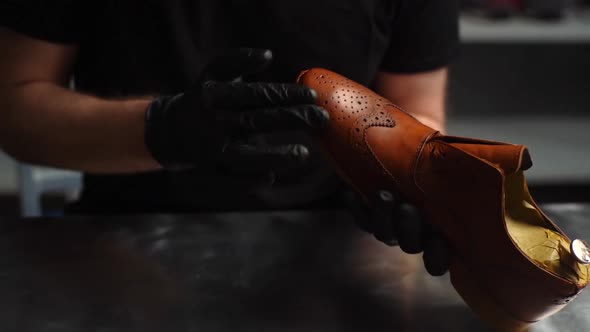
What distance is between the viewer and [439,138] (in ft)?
1.95

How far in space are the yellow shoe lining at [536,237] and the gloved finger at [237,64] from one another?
244 mm

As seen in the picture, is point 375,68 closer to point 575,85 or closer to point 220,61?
point 220,61

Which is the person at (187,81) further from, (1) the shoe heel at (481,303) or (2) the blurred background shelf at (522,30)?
(2) the blurred background shelf at (522,30)

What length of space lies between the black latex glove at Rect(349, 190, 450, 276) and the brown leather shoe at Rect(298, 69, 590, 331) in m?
0.01

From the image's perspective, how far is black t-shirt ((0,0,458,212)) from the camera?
0.83 meters

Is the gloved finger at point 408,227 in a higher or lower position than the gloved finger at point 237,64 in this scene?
lower

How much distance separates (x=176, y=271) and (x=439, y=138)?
27 centimetres

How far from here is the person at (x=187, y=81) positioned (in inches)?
25.6

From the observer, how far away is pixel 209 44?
33.7 inches

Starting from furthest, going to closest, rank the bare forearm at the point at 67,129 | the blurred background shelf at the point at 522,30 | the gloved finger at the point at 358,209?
the blurred background shelf at the point at 522,30
the bare forearm at the point at 67,129
the gloved finger at the point at 358,209

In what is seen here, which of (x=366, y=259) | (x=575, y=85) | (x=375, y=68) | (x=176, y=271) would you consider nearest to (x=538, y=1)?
(x=575, y=85)

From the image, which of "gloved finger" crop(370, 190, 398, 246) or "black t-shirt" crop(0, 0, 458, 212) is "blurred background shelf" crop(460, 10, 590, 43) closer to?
"black t-shirt" crop(0, 0, 458, 212)

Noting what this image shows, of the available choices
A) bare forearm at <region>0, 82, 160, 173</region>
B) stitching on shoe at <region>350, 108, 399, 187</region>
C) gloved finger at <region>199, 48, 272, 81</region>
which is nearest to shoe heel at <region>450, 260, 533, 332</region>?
stitching on shoe at <region>350, 108, 399, 187</region>

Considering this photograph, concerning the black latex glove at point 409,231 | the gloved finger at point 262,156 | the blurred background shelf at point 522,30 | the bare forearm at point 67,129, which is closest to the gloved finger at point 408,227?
the black latex glove at point 409,231
